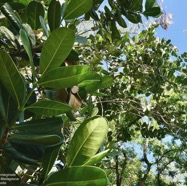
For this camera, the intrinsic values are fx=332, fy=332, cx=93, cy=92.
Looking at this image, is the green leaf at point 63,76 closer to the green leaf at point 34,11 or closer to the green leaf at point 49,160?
the green leaf at point 49,160

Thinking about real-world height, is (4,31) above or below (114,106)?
above

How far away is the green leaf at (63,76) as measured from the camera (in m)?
0.70

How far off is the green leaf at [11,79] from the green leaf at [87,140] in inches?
5.6

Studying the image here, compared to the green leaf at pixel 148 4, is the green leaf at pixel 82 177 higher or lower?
lower

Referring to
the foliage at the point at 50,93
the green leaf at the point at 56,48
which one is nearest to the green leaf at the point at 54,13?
the foliage at the point at 50,93

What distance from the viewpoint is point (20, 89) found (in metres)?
0.68

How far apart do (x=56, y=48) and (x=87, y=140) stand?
0.66ft

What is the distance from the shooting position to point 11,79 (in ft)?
2.20

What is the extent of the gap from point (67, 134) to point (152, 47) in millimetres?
2079

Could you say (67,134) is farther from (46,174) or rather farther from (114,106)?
(114,106)

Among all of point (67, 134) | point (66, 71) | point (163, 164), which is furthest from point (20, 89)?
point (163, 164)

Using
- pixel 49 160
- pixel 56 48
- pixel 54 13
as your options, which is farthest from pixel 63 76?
pixel 54 13

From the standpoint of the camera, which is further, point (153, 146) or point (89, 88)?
point (153, 146)

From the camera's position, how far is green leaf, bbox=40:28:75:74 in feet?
2.23
